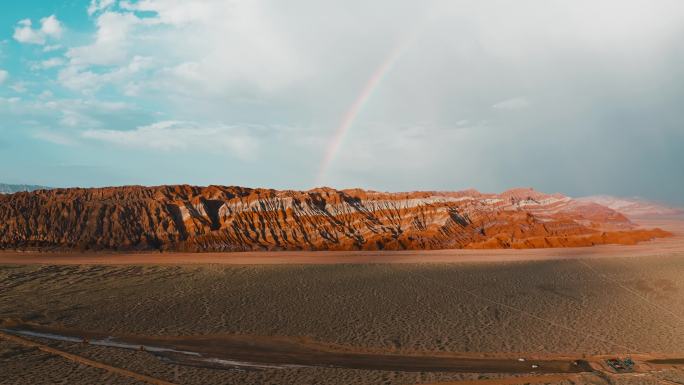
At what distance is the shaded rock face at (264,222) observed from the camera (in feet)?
159

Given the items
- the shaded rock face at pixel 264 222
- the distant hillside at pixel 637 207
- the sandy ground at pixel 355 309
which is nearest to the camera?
the sandy ground at pixel 355 309

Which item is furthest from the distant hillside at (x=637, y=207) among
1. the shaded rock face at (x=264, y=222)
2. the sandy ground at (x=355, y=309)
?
the sandy ground at (x=355, y=309)

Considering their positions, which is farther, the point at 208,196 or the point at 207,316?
the point at 208,196

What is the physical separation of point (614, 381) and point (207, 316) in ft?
53.7

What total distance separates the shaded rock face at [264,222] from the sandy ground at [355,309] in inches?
553

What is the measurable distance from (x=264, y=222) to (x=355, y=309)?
35.8 m

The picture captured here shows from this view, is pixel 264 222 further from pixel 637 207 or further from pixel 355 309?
pixel 637 207

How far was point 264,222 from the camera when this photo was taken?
182 feet

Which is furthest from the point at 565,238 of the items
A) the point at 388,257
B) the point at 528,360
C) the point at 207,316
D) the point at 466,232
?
the point at 207,316

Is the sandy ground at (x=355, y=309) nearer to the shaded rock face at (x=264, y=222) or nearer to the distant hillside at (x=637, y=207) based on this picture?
the shaded rock face at (x=264, y=222)

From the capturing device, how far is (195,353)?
1553cm

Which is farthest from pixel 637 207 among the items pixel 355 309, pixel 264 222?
pixel 355 309

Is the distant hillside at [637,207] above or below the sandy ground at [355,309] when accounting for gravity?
above

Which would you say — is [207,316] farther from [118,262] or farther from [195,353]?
[118,262]
